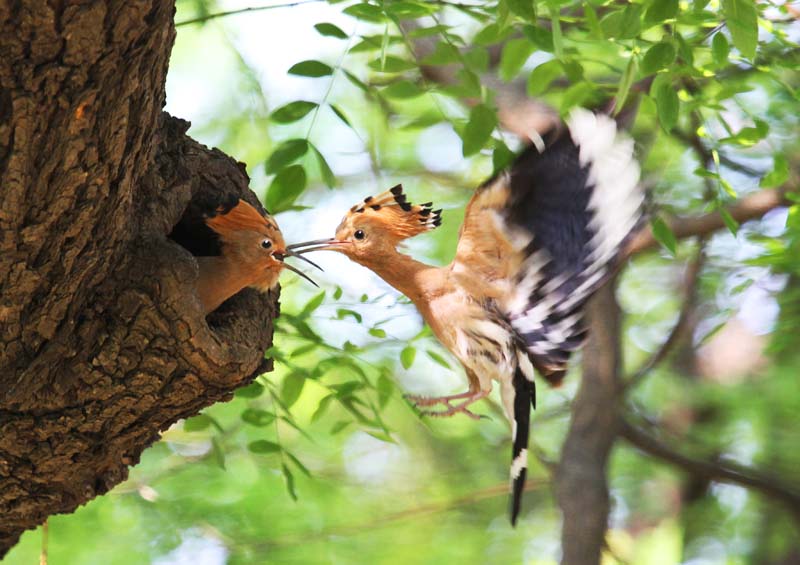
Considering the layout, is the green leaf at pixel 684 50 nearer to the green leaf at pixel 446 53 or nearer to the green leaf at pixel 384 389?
the green leaf at pixel 446 53

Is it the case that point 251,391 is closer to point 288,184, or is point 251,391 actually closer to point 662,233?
point 288,184

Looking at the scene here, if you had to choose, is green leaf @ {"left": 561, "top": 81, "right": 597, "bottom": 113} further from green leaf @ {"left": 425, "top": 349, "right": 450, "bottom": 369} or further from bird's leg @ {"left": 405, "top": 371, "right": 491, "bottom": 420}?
green leaf @ {"left": 425, "top": 349, "right": 450, "bottom": 369}

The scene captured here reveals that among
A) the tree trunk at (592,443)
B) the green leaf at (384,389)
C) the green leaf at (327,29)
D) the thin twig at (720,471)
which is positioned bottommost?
the thin twig at (720,471)

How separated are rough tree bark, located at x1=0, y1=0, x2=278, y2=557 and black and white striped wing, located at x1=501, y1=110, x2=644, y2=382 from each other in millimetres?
664

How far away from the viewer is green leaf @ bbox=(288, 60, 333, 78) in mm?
2938

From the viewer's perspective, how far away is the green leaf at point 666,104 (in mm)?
2561

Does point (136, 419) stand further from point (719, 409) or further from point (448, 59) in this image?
point (719, 409)

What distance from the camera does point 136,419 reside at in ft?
8.22

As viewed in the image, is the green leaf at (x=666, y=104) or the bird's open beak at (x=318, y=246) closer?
the green leaf at (x=666, y=104)

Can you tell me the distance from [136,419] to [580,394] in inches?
139

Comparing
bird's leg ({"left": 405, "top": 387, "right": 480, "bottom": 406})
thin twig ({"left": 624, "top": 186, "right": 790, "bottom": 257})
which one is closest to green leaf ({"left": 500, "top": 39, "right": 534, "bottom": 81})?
bird's leg ({"left": 405, "top": 387, "right": 480, "bottom": 406})

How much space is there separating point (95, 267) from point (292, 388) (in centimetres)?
126

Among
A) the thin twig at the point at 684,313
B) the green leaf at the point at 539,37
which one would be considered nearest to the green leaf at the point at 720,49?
the green leaf at the point at 539,37

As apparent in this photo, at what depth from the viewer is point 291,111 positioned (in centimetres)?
297
